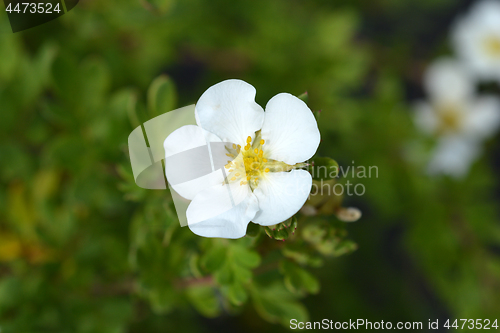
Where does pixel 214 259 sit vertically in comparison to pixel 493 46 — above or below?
below

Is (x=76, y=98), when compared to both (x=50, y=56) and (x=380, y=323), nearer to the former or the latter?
(x=50, y=56)

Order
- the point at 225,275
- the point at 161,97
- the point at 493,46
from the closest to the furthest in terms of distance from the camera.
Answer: the point at 225,275, the point at 161,97, the point at 493,46

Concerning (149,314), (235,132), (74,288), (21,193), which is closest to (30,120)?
(21,193)


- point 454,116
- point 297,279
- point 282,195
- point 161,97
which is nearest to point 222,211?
point 282,195

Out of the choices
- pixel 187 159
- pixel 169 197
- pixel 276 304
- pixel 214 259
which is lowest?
pixel 276 304

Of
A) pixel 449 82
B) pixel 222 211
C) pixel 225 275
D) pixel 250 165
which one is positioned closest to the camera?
pixel 222 211

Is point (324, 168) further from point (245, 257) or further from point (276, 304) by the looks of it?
point (276, 304)

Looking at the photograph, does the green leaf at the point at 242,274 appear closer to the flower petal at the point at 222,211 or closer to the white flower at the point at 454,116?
the flower petal at the point at 222,211
